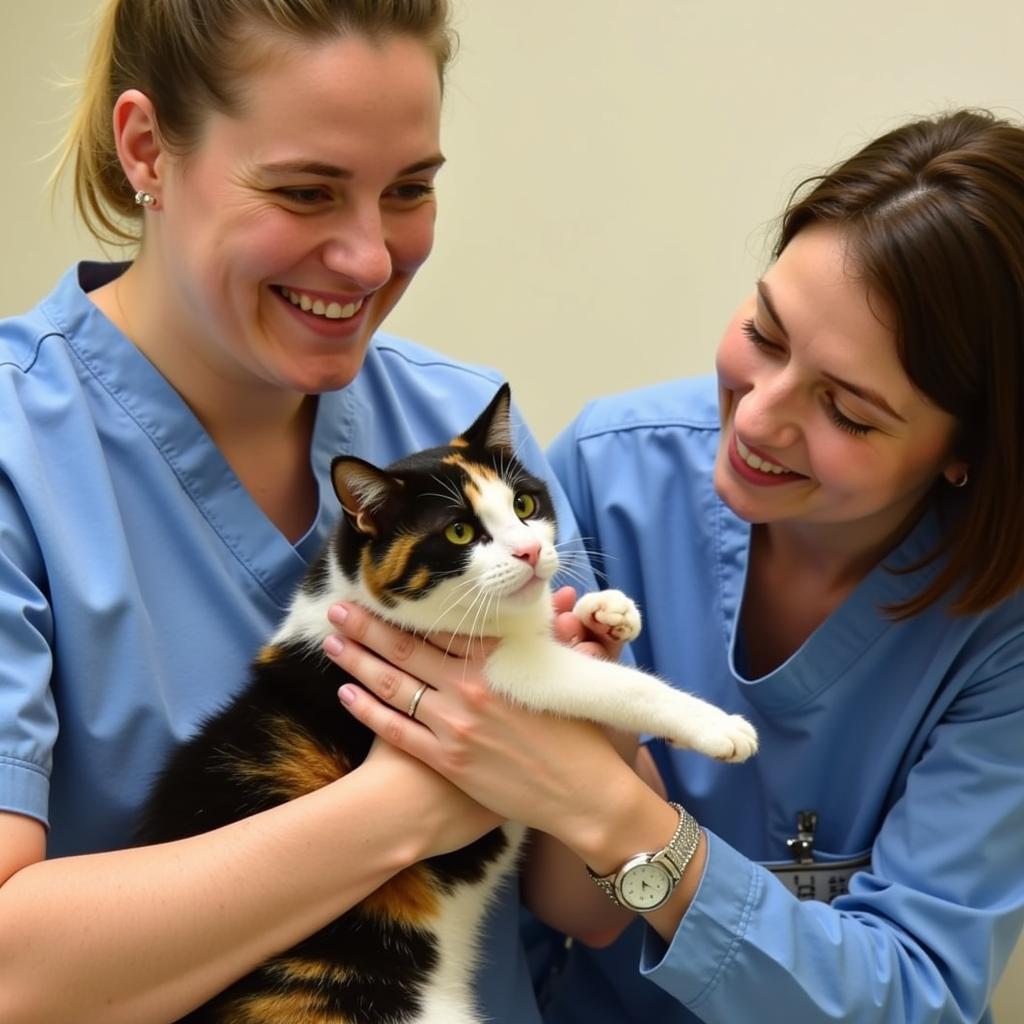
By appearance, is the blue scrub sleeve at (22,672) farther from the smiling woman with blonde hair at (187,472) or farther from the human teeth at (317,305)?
the human teeth at (317,305)

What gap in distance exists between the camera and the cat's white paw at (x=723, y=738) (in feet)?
3.50

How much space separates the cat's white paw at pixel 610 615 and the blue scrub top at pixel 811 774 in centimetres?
22

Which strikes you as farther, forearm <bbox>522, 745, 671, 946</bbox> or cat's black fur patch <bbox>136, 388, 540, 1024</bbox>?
forearm <bbox>522, 745, 671, 946</bbox>

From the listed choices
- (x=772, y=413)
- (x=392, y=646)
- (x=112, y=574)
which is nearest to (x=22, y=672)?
(x=112, y=574)

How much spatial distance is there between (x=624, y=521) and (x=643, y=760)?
31 centimetres

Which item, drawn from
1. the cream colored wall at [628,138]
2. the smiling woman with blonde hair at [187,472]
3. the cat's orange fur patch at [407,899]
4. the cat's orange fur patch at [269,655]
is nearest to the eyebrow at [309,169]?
the smiling woman with blonde hair at [187,472]

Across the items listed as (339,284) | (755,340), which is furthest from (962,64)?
(339,284)

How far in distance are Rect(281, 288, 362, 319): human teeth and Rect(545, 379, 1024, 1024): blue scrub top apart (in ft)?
1.59

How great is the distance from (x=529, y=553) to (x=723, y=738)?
26cm

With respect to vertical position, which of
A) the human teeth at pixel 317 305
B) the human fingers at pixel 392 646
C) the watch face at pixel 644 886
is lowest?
the watch face at pixel 644 886

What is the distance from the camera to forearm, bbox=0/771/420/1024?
2.86 ft

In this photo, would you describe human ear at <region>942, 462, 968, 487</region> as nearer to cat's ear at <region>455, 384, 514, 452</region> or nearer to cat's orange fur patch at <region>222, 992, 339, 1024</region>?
cat's ear at <region>455, 384, 514, 452</region>

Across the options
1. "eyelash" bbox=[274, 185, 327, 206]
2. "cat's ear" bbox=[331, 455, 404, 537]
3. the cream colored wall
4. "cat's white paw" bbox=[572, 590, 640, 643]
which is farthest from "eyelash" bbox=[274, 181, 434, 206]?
the cream colored wall

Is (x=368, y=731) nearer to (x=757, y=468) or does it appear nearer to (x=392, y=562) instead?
(x=392, y=562)
